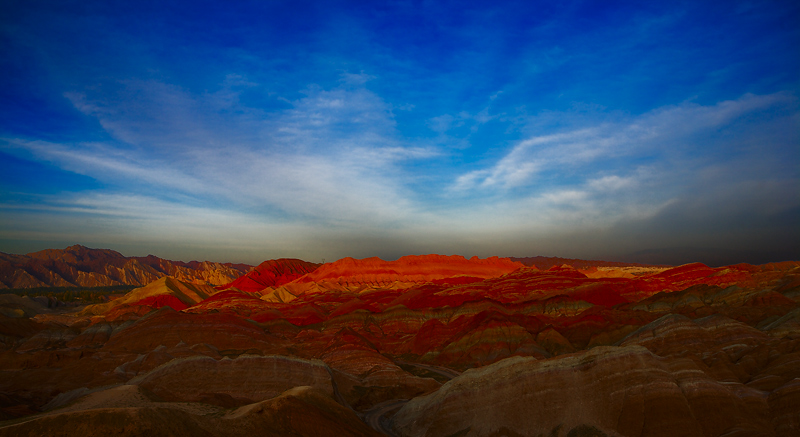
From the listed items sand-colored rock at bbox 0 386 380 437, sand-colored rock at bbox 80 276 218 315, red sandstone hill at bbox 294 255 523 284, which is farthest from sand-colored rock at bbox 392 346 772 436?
red sandstone hill at bbox 294 255 523 284

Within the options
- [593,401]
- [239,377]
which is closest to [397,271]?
[239,377]

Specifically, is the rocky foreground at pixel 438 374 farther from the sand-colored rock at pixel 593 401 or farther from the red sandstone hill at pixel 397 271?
the red sandstone hill at pixel 397 271

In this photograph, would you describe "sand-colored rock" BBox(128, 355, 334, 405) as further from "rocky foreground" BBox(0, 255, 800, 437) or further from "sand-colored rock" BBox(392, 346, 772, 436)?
"sand-colored rock" BBox(392, 346, 772, 436)

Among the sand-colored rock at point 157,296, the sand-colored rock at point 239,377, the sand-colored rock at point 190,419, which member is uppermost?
the sand-colored rock at point 190,419

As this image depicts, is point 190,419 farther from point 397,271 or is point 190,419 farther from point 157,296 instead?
point 397,271

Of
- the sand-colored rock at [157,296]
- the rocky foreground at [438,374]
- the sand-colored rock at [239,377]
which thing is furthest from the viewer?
the sand-colored rock at [157,296]

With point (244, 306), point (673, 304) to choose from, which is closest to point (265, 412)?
point (673, 304)

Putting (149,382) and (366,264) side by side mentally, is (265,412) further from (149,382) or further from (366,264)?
(366,264)

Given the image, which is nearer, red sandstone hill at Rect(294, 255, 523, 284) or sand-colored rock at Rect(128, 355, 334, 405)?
sand-colored rock at Rect(128, 355, 334, 405)

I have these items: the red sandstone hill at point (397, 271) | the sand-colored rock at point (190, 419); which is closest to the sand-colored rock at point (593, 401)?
the sand-colored rock at point (190, 419)
